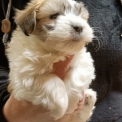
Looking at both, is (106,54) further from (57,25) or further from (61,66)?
(57,25)

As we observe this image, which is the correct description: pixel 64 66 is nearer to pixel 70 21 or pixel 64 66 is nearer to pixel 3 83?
pixel 70 21

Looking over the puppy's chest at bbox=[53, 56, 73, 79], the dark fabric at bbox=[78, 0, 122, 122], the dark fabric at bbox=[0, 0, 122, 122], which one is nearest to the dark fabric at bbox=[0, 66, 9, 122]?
the dark fabric at bbox=[0, 0, 122, 122]

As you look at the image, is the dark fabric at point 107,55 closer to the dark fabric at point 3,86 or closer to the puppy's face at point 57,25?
the puppy's face at point 57,25

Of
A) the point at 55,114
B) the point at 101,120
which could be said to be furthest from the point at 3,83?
the point at 101,120

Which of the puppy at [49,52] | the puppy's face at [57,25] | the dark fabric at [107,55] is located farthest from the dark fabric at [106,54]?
the puppy's face at [57,25]

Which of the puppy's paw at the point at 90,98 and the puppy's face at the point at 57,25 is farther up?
the puppy's face at the point at 57,25

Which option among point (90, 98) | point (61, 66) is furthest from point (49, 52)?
point (90, 98)
